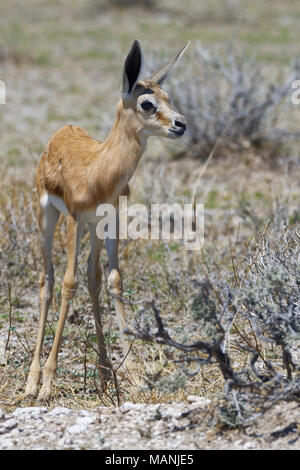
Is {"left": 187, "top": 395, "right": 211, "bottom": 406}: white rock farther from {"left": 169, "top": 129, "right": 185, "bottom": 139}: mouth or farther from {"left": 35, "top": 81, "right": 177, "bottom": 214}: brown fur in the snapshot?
{"left": 169, "top": 129, "right": 185, "bottom": 139}: mouth

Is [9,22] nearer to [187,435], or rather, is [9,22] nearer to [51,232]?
[51,232]

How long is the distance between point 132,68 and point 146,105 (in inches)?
8.9

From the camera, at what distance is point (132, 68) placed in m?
4.12

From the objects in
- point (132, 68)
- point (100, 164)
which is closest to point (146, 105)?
point (132, 68)

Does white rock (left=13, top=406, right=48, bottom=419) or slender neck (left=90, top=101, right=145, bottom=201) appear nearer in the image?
A: white rock (left=13, top=406, right=48, bottom=419)

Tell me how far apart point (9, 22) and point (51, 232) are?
14.7m

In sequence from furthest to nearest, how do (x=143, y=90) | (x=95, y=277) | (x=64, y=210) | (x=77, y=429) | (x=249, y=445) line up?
(x=95, y=277), (x=64, y=210), (x=143, y=90), (x=77, y=429), (x=249, y=445)

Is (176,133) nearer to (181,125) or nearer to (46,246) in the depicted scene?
(181,125)

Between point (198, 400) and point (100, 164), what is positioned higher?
point (100, 164)

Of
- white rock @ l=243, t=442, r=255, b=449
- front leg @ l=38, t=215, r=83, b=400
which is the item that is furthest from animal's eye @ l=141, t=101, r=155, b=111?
white rock @ l=243, t=442, r=255, b=449

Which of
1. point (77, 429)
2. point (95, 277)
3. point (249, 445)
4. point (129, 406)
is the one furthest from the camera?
point (95, 277)

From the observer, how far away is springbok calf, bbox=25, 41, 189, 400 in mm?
4141

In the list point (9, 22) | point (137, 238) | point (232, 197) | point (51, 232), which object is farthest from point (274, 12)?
point (51, 232)

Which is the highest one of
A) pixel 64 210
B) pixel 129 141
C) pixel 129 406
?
pixel 129 141
